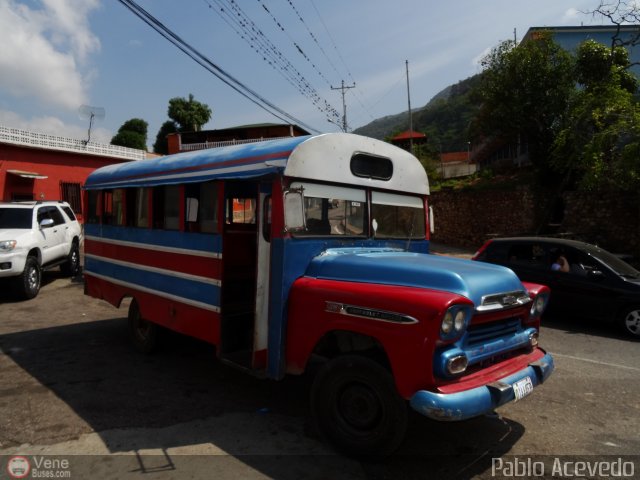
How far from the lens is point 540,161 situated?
20.0 metres

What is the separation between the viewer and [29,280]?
9.81 m

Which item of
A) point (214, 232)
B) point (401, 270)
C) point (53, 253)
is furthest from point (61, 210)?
Answer: point (401, 270)

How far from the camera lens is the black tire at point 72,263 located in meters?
12.6

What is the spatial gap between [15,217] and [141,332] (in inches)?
244

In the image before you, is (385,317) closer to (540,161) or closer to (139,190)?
(139,190)

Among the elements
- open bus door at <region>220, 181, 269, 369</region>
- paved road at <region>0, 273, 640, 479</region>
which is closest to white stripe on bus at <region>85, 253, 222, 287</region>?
open bus door at <region>220, 181, 269, 369</region>

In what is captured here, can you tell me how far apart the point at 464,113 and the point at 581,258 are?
74.6 m

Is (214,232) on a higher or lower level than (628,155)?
lower

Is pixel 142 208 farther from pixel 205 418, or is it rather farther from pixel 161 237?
pixel 205 418

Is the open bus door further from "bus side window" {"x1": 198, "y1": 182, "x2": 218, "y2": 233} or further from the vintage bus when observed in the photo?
"bus side window" {"x1": 198, "y1": 182, "x2": 218, "y2": 233}

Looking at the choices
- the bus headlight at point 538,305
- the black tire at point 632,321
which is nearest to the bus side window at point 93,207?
the bus headlight at point 538,305

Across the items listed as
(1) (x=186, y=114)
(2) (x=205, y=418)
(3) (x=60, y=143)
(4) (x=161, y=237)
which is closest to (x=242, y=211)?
(4) (x=161, y=237)

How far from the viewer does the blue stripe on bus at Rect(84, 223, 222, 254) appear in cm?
479

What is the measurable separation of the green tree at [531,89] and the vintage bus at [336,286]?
53.8 feet
